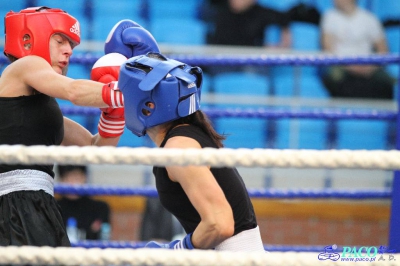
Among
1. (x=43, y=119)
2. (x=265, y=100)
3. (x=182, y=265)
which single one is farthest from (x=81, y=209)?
(x=182, y=265)

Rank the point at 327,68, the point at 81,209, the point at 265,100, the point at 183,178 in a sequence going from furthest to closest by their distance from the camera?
the point at 327,68 < the point at 265,100 < the point at 81,209 < the point at 183,178

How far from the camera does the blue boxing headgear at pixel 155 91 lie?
173cm

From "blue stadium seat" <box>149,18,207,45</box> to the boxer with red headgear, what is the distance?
2.98 metres

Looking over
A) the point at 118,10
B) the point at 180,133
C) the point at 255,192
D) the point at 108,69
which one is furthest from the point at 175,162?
the point at 118,10

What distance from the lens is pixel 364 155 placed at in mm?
1257

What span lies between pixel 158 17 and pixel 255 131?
140 cm

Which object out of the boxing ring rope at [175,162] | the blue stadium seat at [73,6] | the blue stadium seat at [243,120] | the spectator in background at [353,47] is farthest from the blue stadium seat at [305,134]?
the boxing ring rope at [175,162]

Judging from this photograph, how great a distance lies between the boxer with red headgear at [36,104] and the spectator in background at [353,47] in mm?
3020

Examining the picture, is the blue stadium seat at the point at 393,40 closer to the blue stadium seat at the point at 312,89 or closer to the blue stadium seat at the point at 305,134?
the blue stadium seat at the point at 312,89

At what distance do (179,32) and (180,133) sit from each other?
→ 11.2 ft

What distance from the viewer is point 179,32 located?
16.6ft

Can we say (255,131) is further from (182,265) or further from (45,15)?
(182,265)

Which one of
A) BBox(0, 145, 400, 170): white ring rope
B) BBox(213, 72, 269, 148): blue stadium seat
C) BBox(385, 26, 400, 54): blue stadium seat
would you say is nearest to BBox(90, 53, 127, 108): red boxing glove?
BBox(0, 145, 400, 170): white ring rope

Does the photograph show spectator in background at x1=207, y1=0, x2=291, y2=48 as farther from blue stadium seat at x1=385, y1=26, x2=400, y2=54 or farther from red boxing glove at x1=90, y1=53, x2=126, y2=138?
red boxing glove at x1=90, y1=53, x2=126, y2=138
